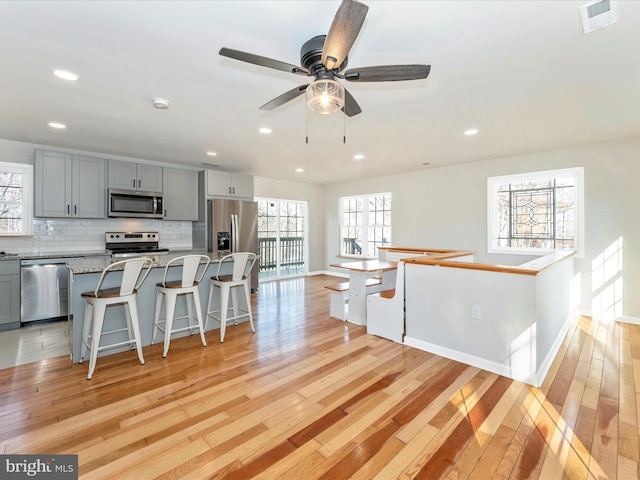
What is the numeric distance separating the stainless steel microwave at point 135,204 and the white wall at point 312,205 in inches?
99.7

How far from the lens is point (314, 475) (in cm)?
157

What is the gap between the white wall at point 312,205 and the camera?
716 cm

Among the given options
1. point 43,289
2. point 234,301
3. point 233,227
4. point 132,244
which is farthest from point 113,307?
point 233,227

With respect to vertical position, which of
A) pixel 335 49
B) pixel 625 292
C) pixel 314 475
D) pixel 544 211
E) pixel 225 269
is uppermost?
pixel 335 49

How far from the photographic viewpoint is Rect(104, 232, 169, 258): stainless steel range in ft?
15.6

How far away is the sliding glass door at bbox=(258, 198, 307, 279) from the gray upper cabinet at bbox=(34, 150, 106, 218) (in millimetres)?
3059

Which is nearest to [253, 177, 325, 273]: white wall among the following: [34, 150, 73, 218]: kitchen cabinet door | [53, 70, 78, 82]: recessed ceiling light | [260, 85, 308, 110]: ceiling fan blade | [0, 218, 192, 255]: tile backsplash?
[0, 218, 192, 255]: tile backsplash

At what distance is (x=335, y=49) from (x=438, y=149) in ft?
11.1

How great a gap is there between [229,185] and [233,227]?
843 mm

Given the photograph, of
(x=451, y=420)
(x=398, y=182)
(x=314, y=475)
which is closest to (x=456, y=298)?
(x=451, y=420)

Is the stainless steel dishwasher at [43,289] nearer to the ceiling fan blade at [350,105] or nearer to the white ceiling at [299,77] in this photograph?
the white ceiling at [299,77]

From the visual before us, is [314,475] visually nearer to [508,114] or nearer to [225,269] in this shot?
[225,269]

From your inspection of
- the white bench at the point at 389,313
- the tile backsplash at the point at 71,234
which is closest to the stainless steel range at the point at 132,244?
the tile backsplash at the point at 71,234

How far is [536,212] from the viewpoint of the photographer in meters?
4.78
